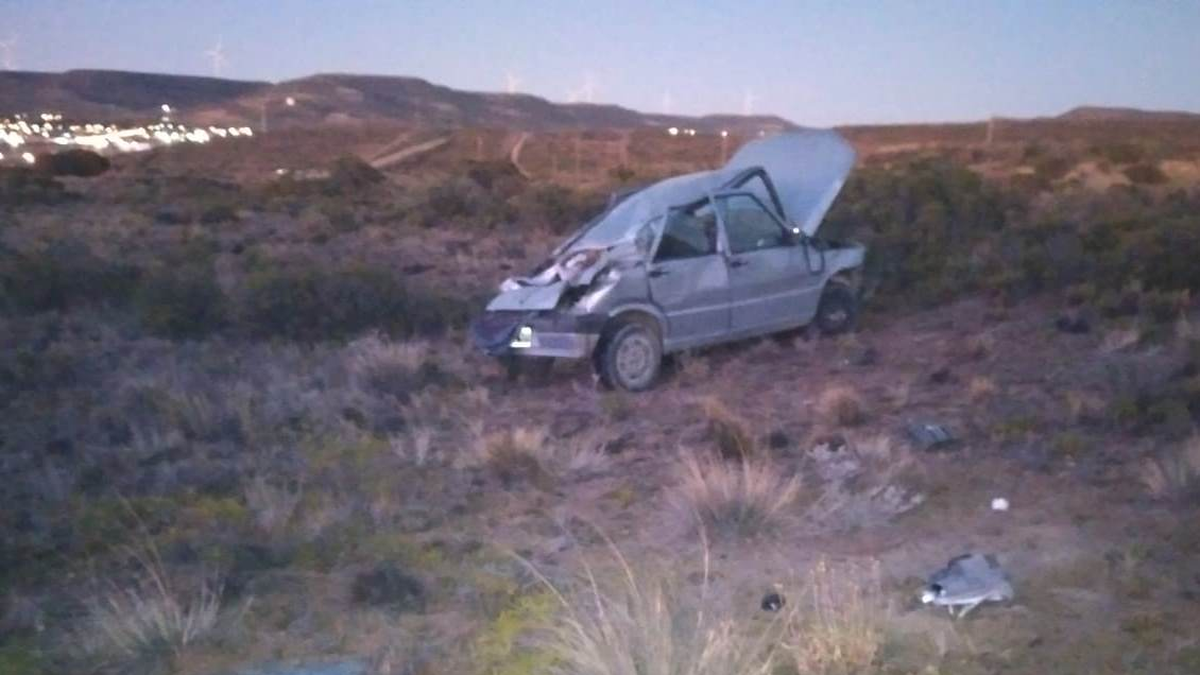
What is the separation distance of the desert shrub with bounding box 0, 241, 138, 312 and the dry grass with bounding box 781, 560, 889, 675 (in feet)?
52.0

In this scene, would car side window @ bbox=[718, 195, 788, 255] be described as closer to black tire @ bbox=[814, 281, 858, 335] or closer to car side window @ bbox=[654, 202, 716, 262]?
car side window @ bbox=[654, 202, 716, 262]

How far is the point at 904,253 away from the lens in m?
21.5

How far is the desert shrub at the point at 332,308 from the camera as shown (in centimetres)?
1883

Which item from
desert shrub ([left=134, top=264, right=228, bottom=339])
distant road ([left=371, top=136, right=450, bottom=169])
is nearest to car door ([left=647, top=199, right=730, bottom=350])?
desert shrub ([left=134, top=264, right=228, bottom=339])

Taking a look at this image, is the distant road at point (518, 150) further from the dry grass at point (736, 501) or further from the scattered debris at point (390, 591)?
the scattered debris at point (390, 591)

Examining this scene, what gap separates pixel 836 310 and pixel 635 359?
9.78 ft

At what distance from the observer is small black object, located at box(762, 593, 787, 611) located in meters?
7.42

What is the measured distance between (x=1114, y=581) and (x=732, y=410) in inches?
212

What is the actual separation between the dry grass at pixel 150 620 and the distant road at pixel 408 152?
56167 mm

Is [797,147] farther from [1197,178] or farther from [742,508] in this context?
[1197,178]

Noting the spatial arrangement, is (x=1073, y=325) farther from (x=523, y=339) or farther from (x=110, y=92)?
(x=110, y=92)

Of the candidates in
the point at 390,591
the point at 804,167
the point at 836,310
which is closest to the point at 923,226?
the point at 804,167

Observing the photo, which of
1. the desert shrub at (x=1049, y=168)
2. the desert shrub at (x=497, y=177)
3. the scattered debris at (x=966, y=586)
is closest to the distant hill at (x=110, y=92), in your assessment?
the desert shrub at (x=497, y=177)

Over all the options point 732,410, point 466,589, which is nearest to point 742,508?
point 466,589
